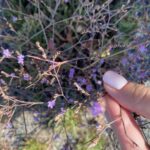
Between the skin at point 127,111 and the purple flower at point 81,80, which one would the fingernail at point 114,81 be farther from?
the purple flower at point 81,80

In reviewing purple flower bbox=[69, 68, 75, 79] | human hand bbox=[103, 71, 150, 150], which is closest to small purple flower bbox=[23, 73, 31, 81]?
purple flower bbox=[69, 68, 75, 79]

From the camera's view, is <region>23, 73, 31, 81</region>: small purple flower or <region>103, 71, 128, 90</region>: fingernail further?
<region>23, 73, 31, 81</region>: small purple flower

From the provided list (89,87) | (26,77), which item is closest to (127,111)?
(89,87)

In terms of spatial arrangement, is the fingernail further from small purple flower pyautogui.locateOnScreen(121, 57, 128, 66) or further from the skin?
small purple flower pyautogui.locateOnScreen(121, 57, 128, 66)

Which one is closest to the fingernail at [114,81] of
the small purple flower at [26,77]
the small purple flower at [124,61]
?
the small purple flower at [124,61]

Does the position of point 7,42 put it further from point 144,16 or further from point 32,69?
point 144,16

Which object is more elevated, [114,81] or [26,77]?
[26,77]

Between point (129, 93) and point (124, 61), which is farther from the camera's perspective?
point (124, 61)

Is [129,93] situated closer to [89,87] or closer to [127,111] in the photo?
[127,111]
